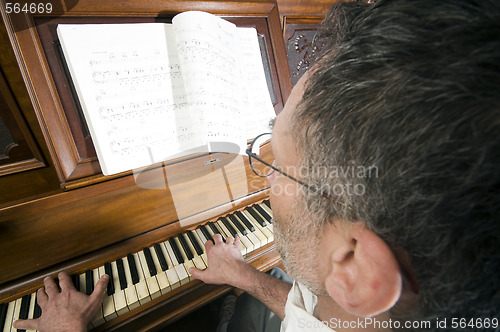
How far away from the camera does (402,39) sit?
1.30 ft

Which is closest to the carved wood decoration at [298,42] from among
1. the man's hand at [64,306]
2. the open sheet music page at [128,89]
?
the open sheet music page at [128,89]

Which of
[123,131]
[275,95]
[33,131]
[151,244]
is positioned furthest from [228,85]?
[151,244]

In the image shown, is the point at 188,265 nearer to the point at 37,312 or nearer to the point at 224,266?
the point at 224,266

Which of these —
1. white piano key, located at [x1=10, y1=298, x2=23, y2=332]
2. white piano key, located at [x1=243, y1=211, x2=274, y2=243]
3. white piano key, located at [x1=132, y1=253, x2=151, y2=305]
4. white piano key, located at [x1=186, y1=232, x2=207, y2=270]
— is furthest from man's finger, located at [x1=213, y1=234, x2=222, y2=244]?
white piano key, located at [x1=10, y1=298, x2=23, y2=332]

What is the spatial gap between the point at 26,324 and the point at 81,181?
53 centimetres

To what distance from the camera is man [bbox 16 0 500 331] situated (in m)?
0.35

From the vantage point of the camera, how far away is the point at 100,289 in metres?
0.87

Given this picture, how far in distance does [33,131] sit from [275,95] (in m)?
1.01

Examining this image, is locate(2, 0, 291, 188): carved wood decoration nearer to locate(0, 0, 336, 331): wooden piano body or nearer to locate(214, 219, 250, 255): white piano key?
locate(0, 0, 336, 331): wooden piano body

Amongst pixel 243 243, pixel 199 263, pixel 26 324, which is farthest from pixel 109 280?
pixel 243 243

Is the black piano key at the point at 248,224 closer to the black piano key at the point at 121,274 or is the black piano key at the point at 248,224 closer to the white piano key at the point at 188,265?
the white piano key at the point at 188,265

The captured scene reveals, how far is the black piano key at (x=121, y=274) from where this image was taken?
3.04 ft

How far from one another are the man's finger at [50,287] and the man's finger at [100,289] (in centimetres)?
15

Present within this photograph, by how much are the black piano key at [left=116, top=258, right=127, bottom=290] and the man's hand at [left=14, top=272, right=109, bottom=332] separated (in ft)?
0.19
